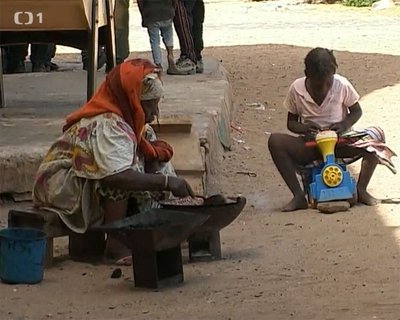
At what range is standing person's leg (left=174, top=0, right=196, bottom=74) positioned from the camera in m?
11.4

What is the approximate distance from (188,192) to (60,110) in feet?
11.1

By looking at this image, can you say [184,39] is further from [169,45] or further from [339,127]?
[339,127]

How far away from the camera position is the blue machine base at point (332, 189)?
712 cm

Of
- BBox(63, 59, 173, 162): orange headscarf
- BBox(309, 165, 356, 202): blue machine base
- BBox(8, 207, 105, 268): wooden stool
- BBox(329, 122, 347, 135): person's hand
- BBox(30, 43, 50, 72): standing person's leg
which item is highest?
BBox(63, 59, 173, 162): orange headscarf

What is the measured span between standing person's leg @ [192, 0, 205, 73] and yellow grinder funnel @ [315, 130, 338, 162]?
4616 mm

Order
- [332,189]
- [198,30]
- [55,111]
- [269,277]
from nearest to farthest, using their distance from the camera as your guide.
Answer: [269,277] → [332,189] → [55,111] → [198,30]

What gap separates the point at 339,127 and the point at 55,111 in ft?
8.53

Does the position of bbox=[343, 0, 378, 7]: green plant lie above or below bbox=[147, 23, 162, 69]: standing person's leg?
below

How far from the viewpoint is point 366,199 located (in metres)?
7.30

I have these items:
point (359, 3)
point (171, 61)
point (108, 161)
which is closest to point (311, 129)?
point (108, 161)

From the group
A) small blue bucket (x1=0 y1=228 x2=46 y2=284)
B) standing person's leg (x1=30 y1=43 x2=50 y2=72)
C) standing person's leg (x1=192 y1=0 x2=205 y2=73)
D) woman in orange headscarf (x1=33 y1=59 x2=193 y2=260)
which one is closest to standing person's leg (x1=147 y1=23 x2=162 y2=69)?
standing person's leg (x1=192 y1=0 x2=205 y2=73)

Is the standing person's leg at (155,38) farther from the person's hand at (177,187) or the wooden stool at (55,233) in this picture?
the person's hand at (177,187)

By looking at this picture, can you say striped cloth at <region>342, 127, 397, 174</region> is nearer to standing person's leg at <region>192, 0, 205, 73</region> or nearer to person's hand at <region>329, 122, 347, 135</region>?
person's hand at <region>329, 122, 347, 135</region>

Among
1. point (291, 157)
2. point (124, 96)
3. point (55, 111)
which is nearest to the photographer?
point (124, 96)
